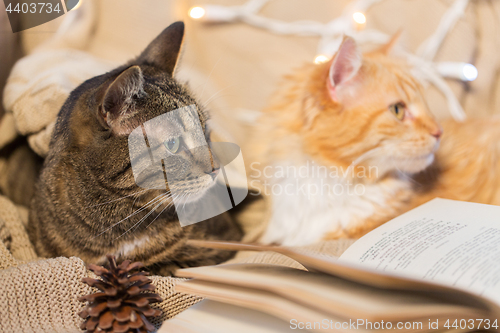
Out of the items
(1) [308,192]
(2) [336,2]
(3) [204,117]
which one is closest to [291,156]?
(1) [308,192]

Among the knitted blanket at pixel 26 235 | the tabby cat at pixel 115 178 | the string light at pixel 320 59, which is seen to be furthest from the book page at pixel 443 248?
the string light at pixel 320 59

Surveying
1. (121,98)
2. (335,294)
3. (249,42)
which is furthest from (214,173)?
(249,42)

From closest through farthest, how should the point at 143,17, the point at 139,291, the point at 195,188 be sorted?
the point at 139,291, the point at 195,188, the point at 143,17

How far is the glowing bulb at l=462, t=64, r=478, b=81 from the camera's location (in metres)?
0.97

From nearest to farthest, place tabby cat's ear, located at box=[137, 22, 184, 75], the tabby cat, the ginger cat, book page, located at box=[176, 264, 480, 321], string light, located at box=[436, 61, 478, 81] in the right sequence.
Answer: book page, located at box=[176, 264, 480, 321], the tabby cat, tabby cat's ear, located at box=[137, 22, 184, 75], the ginger cat, string light, located at box=[436, 61, 478, 81]

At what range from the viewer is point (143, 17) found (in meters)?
0.85

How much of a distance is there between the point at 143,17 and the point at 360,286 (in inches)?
32.4

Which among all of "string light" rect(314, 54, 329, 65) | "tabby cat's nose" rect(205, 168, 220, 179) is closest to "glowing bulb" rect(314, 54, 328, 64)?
"string light" rect(314, 54, 329, 65)

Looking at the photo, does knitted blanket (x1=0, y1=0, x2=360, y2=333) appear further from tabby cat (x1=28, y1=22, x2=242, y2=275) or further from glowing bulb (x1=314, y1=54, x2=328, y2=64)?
glowing bulb (x1=314, y1=54, x2=328, y2=64)

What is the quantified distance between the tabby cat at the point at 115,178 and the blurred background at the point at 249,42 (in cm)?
18

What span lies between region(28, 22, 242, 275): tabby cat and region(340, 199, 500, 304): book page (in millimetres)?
354

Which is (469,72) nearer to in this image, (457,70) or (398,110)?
(457,70)

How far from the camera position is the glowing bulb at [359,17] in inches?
35.6

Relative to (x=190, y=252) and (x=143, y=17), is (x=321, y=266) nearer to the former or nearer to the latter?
A: (x=190, y=252)
